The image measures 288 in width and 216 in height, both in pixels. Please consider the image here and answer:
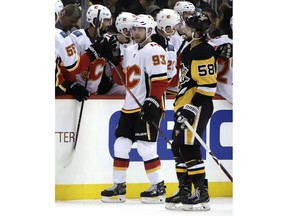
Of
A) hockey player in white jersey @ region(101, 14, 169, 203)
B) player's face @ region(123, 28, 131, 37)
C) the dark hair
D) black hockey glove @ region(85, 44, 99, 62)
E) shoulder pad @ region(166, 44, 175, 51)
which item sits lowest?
hockey player in white jersey @ region(101, 14, 169, 203)

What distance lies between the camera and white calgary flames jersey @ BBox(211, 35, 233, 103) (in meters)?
5.02

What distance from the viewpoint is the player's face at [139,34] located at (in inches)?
189

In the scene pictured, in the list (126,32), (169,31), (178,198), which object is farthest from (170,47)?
(178,198)

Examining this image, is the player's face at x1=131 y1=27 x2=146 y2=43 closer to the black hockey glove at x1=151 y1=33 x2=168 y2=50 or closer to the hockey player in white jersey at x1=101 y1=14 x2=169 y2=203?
the hockey player in white jersey at x1=101 y1=14 x2=169 y2=203

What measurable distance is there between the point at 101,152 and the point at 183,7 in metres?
0.88

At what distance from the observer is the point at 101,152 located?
16.4ft

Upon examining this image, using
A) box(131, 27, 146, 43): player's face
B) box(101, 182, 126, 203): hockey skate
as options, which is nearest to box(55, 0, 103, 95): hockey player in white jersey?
box(131, 27, 146, 43): player's face

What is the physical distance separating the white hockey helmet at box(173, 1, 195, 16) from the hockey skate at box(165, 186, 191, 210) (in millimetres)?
1000

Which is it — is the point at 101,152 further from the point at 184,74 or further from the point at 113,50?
the point at 184,74

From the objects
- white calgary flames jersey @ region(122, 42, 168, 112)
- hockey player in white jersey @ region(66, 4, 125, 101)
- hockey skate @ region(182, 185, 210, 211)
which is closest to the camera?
hockey skate @ region(182, 185, 210, 211)
